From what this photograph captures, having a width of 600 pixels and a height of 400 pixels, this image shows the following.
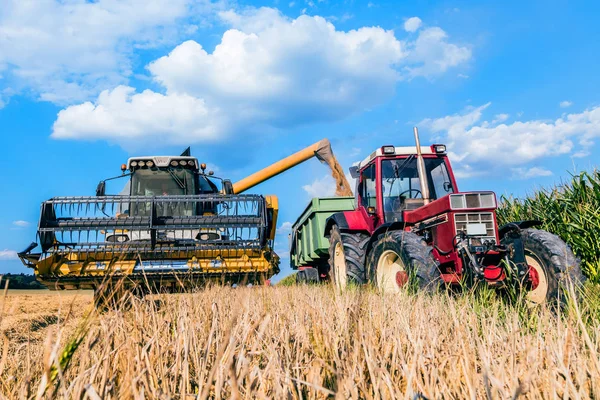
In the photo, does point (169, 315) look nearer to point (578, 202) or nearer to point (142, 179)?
point (142, 179)

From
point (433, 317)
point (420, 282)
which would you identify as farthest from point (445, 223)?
point (433, 317)

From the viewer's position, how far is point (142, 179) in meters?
9.32

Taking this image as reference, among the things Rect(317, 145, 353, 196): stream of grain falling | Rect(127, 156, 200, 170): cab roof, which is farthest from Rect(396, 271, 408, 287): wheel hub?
Rect(317, 145, 353, 196): stream of grain falling

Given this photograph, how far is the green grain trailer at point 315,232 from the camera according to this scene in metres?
9.45

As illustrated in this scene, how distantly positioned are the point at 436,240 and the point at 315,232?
409cm

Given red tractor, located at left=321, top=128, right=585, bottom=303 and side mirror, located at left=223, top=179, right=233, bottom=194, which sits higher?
side mirror, located at left=223, top=179, right=233, bottom=194

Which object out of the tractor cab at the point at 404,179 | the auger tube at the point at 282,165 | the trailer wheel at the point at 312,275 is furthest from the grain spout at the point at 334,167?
the tractor cab at the point at 404,179

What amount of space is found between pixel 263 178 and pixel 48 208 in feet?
22.2

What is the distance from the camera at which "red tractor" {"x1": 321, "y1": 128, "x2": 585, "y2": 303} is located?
5137 millimetres

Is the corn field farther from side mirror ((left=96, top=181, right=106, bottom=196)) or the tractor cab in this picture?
side mirror ((left=96, top=181, right=106, bottom=196))

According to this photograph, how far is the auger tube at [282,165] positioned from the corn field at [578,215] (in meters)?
5.51

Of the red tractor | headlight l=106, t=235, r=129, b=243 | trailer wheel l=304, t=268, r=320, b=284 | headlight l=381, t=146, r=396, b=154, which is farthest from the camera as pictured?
trailer wheel l=304, t=268, r=320, b=284

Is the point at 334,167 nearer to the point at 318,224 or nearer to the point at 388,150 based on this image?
the point at 318,224

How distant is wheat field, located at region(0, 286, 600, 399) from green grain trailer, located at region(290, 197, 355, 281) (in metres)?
6.01
